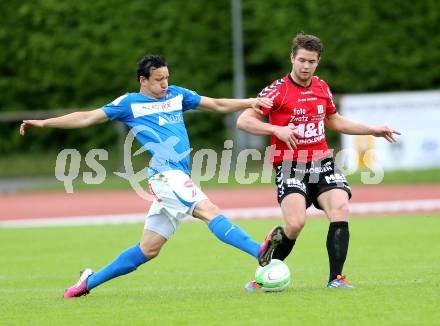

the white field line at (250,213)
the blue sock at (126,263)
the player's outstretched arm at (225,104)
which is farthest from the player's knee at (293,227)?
the white field line at (250,213)

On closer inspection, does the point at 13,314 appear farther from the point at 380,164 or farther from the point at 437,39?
the point at 437,39

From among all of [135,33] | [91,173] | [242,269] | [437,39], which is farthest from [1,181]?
[242,269]

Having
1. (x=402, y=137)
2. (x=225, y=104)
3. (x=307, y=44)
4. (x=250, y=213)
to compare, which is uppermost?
(x=307, y=44)

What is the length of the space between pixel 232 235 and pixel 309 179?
3.43 feet

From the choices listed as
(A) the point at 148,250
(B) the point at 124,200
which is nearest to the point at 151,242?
(A) the point at 148,250

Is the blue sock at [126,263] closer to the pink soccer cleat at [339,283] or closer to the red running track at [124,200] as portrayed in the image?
the pink soccer cleat at [339,283]

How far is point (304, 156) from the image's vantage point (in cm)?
Result: 894

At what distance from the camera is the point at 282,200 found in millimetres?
8836

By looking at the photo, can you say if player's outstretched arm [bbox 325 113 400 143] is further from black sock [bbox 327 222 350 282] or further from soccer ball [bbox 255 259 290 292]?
soccer ball [bbox 255 259 290 292]

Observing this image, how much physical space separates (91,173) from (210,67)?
496cm

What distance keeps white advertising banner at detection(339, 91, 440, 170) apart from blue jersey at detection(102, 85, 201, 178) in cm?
1724

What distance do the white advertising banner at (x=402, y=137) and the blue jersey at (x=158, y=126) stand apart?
17237 mm

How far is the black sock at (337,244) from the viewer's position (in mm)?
8695

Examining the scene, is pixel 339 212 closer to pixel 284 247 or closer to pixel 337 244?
pixel 337 244
